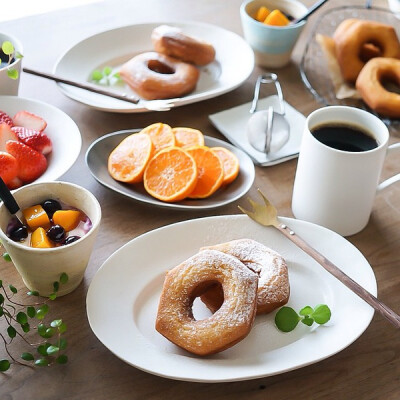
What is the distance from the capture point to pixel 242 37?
1.52 m

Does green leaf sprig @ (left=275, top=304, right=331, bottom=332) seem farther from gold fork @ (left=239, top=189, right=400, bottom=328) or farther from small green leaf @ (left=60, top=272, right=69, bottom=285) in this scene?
small green leaf @ (left=60, top=272, right=69, bottom=285)

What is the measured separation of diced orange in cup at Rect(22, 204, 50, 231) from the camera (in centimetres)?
88

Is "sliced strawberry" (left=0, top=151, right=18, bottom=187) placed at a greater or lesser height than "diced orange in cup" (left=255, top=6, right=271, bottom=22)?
lesser

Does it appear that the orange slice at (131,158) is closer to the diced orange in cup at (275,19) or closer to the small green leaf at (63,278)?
the small green leaf at (63,278)

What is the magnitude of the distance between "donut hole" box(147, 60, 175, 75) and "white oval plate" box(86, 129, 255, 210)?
0.26 metres

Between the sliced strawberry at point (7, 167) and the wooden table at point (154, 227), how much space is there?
12 centimetres

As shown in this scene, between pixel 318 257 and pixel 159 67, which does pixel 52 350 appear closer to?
pixel 318 257

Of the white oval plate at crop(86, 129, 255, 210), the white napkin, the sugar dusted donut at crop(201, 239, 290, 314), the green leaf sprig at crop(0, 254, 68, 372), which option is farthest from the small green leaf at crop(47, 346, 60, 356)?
the white napkin

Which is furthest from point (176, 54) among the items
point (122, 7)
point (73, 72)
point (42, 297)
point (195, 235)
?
point (42, 297)

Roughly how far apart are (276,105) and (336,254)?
0.48m

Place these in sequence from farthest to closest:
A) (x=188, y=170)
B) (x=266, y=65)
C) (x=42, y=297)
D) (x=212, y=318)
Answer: (x=266, y=65), (x=188, y=170), (x=42, y=297), (x=212, y=318)

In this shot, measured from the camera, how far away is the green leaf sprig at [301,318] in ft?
2.74

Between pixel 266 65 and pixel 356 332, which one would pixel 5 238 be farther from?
pixel 266 65

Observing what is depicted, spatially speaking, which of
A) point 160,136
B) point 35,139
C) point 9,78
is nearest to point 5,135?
point 35,139
